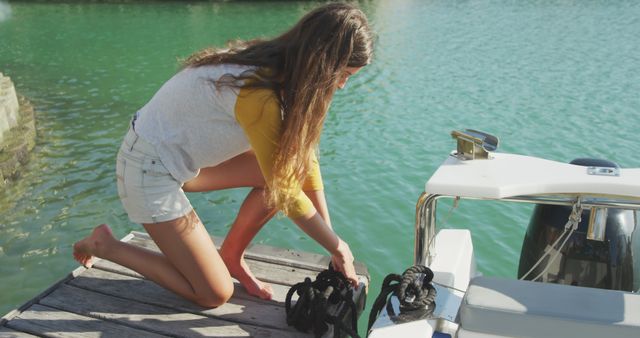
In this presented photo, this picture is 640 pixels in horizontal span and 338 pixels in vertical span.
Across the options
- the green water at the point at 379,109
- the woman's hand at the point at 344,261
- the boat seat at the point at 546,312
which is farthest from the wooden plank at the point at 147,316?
the green water at the point at 379,109

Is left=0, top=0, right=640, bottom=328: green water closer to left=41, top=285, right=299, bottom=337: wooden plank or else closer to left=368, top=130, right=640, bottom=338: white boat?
left=41, top=285, right=299, bottom=337: wooden plank

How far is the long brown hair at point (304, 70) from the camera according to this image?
82.5 inches

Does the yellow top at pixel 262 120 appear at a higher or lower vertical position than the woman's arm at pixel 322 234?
higher

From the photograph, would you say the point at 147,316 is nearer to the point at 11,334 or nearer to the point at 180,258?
the point at 180,258

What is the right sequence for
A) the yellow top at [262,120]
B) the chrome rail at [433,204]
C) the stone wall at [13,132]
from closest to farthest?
the chrome rail at [433,204] < the yellow top at [262,120] < the stone wall at [13,132]

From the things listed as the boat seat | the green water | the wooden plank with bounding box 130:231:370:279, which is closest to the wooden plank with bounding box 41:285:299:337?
the wooden plank with bounding box 130:231:370:279

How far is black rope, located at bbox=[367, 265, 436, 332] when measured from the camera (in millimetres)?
2053

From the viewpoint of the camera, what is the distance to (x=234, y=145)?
2.33 m

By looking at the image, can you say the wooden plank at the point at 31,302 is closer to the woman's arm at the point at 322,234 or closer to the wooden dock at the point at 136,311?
the wooden dock at the point at 136,311

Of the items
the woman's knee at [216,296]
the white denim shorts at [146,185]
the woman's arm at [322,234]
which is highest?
the white denim shorts at [146,185]

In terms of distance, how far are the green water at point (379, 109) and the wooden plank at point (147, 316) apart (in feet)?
5.03

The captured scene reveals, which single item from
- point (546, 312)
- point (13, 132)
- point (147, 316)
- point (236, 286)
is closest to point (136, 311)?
point (147, 316)

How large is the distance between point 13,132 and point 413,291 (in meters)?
5.47

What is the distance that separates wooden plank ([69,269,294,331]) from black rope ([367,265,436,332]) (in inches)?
18.5
